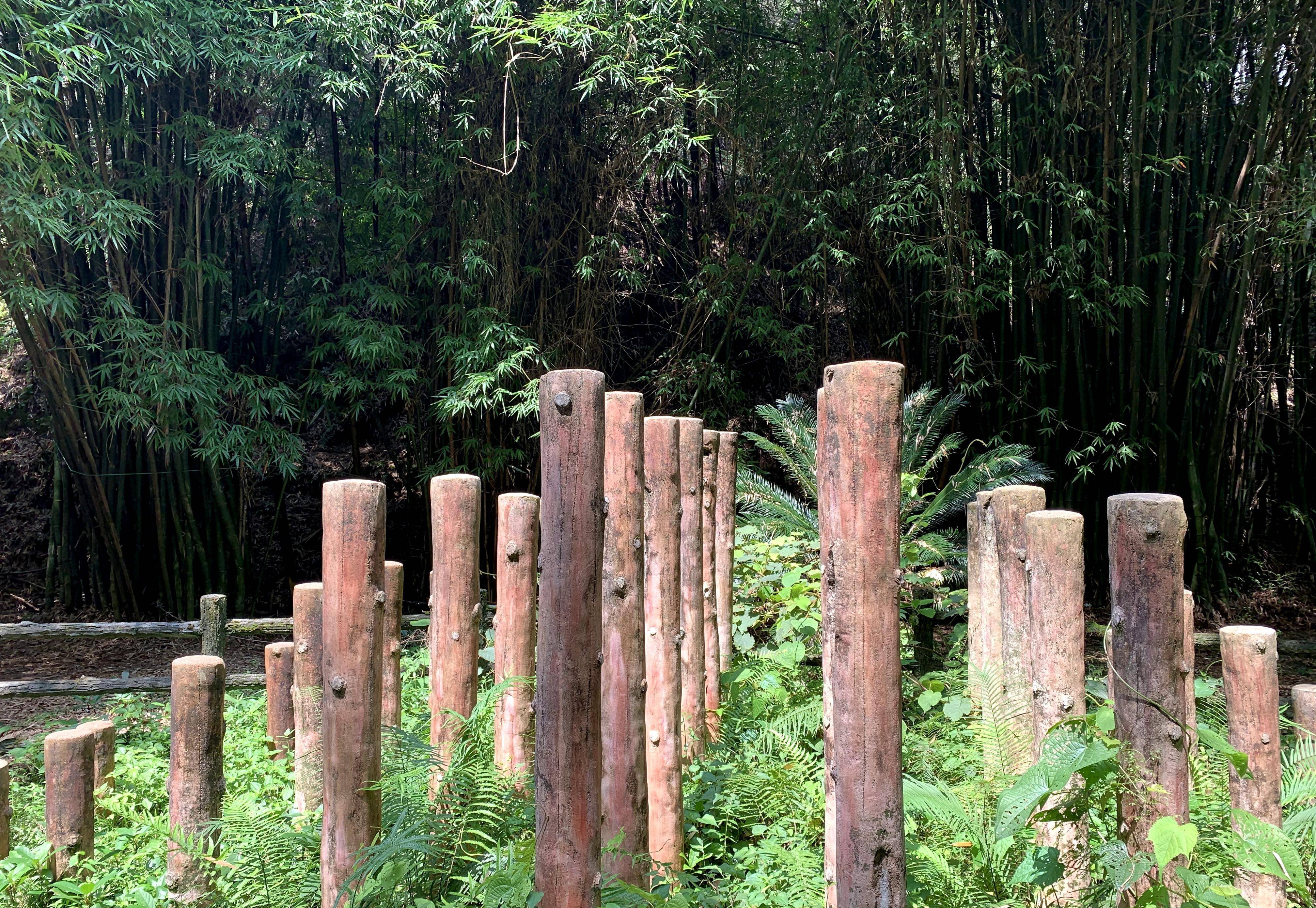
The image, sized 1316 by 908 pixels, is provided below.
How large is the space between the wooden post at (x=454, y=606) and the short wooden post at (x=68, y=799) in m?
0.87

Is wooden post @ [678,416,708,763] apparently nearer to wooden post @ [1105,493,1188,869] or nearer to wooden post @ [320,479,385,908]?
wooden post @ [320,479,385,908]

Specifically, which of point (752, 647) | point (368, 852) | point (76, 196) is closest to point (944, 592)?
point (752, 647)

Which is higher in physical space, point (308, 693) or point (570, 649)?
point (570, 649)

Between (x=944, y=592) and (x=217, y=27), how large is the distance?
4.49 m

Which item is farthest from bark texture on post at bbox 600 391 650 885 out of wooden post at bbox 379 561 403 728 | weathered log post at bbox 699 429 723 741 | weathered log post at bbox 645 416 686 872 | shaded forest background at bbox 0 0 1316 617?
shaded forest background at bbox 0 0 1316 617

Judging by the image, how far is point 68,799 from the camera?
209cm

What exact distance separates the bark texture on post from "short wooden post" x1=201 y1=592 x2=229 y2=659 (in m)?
2.92

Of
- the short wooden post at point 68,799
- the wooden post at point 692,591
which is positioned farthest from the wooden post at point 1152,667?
the short wooden post at point 68,799

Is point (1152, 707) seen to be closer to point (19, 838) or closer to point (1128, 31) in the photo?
point (19, 838)

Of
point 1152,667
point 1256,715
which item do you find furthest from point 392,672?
point 1256,715

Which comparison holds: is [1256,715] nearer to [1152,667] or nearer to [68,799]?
[1152,667]

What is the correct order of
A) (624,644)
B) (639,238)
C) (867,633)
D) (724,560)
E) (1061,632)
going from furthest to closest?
(639,238)
(724,560)
(624,644)
(1061,632)
(867,633)

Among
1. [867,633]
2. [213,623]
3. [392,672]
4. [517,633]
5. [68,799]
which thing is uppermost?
[867,633]

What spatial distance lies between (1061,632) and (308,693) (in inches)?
70.5
